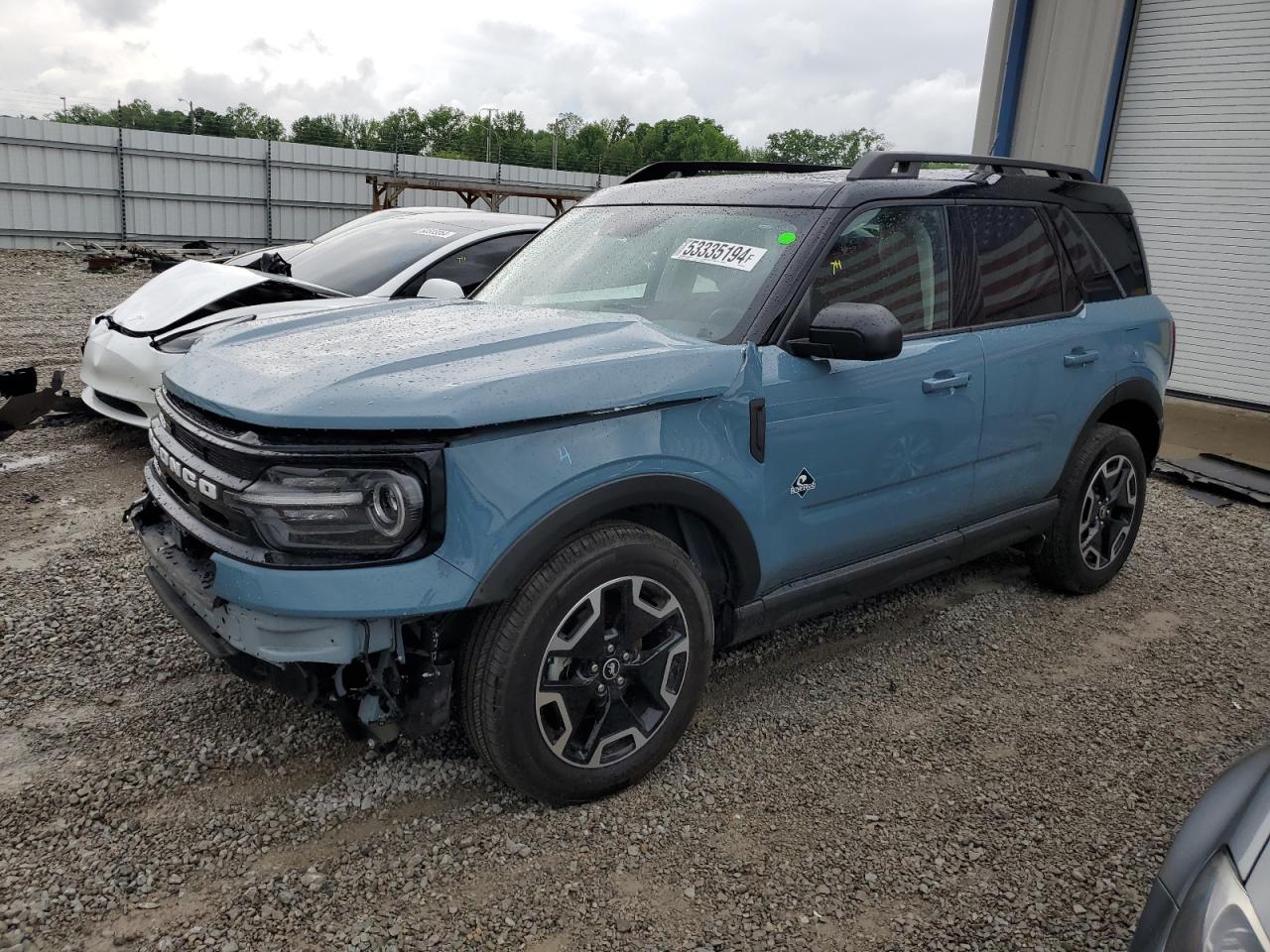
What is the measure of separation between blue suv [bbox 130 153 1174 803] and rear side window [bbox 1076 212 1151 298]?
276 millimetres

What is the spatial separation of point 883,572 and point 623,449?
4.51ft

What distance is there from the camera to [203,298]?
5.95 meters

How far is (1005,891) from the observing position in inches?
101

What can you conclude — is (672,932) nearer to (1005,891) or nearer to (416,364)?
(1005,891)

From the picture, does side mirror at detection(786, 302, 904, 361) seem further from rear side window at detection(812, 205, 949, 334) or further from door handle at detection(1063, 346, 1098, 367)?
door handle at detection(1063, 346, 1098, 367)

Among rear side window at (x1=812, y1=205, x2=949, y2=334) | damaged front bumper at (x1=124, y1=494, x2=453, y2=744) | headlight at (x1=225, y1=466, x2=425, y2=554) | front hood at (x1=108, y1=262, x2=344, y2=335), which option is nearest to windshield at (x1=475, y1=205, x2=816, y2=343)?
rear side window at (x1=812, y1=205, x2=949, y2=334)

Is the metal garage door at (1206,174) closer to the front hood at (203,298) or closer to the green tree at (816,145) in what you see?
the front hood at (203,298)

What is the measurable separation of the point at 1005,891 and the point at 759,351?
1686 millimetres

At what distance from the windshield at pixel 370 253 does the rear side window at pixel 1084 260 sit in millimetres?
3916

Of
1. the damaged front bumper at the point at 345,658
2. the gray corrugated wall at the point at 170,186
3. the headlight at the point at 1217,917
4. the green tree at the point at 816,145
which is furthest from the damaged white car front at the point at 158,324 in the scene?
the green tree at the point at 816,145

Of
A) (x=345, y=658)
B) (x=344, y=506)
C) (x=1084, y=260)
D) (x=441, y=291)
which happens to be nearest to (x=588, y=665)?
(x=345, y=658)

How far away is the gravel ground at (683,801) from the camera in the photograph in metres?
2.40

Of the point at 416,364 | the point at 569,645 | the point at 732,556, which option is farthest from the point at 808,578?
the point at 416,364

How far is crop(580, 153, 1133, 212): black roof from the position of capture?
3.40 metres
